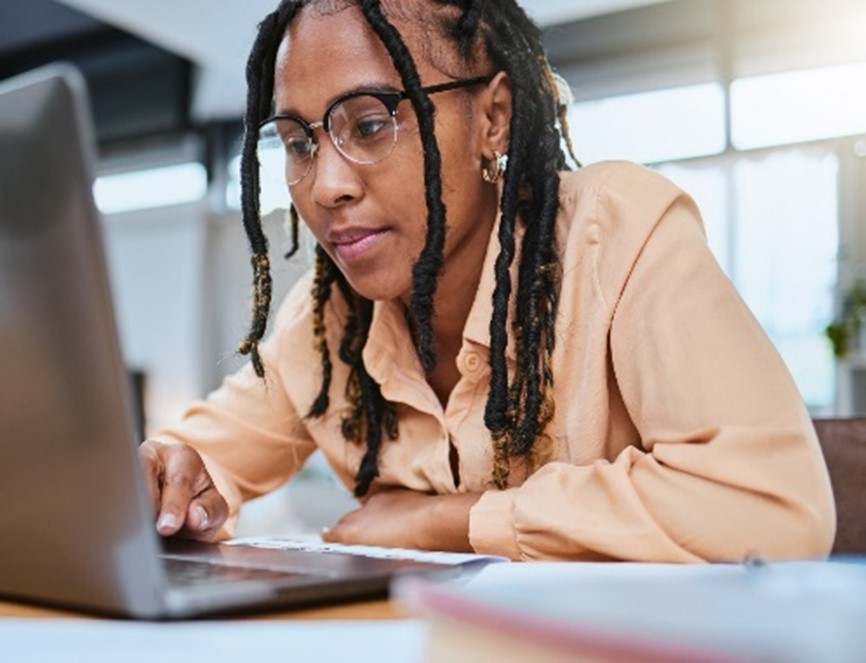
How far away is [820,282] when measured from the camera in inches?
192

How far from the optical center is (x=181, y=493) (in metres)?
1.02

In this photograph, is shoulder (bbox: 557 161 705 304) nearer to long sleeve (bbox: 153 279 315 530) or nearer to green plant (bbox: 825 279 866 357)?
long sleeve (bbox: 153 279 315 530)

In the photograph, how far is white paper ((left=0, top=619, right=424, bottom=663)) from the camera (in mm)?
439

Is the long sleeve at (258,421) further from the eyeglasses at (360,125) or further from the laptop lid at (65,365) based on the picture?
the laptop lid at (65,365)

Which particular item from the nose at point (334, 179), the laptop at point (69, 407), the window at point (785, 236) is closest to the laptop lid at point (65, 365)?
the laptop at point (69, 407)

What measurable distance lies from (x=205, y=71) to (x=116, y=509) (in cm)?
596

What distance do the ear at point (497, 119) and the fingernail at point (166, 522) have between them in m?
0.51

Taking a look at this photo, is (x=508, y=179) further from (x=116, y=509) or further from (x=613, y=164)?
(x=116, y=509)

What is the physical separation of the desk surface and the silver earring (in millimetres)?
663

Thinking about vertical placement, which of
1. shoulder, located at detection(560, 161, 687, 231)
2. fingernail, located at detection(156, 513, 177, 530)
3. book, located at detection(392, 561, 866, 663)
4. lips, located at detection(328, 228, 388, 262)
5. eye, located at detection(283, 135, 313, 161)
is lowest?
fingernail, located at detection(156, 513, 177, 530)

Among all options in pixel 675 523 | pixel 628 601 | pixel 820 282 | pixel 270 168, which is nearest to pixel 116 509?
pixel 628 601

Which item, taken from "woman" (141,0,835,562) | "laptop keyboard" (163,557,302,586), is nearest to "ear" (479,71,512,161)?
"woman" (141,0,835,562)

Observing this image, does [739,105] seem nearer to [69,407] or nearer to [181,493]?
[181,493]

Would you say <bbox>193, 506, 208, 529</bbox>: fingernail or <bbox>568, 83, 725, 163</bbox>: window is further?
<bbox>568, 83, 725, 163</bbox>: window
